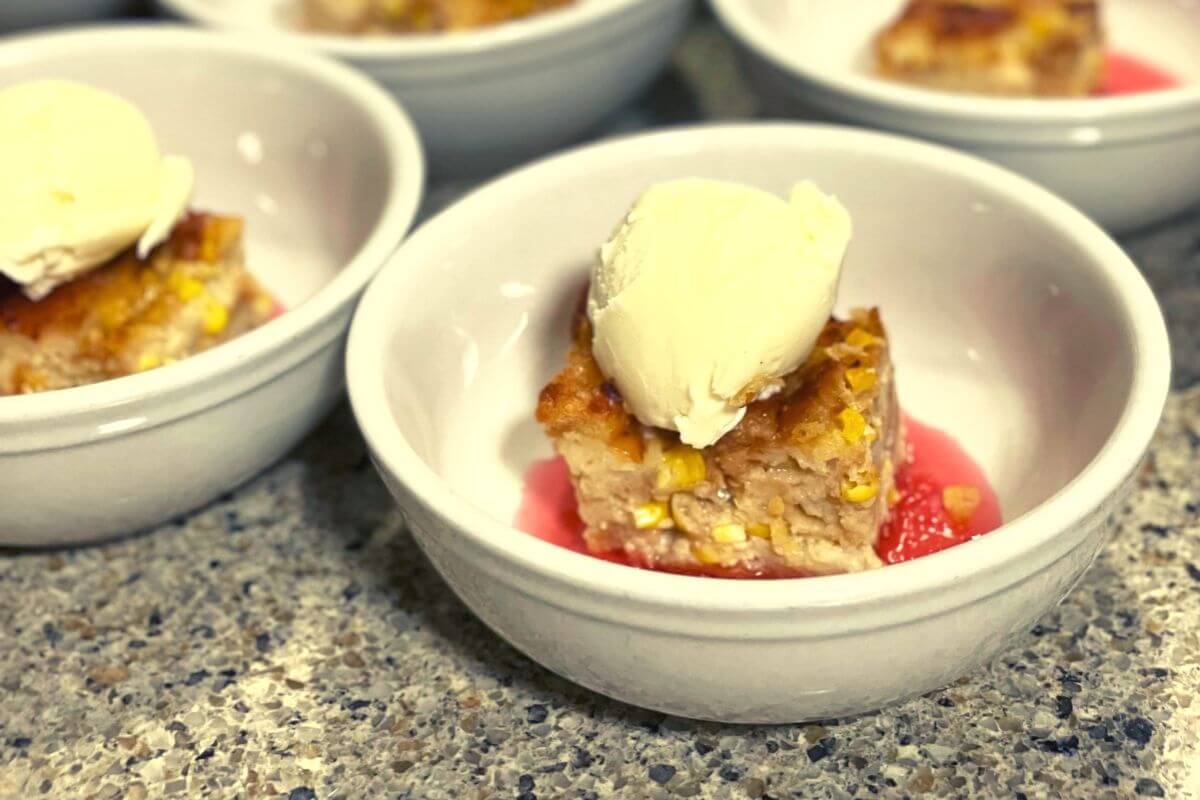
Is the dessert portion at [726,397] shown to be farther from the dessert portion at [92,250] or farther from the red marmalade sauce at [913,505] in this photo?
the dessert portion at [92,250]

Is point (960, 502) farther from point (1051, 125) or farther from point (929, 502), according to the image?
point (1051, 125)

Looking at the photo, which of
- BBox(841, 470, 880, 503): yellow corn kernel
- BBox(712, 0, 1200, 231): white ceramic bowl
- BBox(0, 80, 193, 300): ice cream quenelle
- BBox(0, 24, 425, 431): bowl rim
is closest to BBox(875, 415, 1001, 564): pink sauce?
BBox(841, 470, 880, 503): yellow corn kernel

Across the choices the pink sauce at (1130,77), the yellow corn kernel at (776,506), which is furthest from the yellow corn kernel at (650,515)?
the pink sauce at (1130,77)

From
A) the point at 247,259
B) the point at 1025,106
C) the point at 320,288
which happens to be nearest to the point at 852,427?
the point at 1025,106

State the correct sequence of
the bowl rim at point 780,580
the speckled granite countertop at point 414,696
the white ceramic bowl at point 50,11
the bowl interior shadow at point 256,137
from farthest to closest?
1. the white ceramic bowl at point 50,11
2. the bowl interior shadow at point 256,137
3. the speckled granite countertop at point 414,696
4. the bowl rim at point 780,580

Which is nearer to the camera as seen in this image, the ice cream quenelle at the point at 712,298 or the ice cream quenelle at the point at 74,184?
the ice cream quenelle at the point at 712,298

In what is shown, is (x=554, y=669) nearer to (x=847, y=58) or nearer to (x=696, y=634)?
(x=696, y=634)
